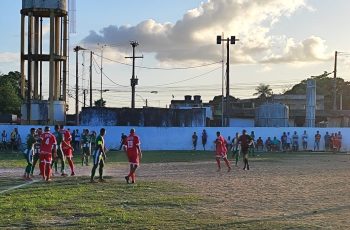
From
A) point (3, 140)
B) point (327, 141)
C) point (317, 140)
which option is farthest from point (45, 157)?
point (327, 141)

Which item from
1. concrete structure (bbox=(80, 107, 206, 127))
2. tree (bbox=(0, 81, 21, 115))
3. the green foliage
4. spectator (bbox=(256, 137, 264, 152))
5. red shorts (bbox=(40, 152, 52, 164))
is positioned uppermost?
the green foliage

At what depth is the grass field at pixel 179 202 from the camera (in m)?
11.3

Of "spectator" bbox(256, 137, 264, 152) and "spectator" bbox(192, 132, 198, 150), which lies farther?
"spectator" bbox(256, 137, 264, 152)

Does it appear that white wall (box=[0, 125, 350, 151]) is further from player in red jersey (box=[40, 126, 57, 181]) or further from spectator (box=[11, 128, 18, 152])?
player in red jersey (box=[40, 126, 57, 181])

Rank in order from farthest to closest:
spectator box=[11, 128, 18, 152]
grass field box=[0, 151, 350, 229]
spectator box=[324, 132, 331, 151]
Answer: spectator box=[324, 132, 331, 151] → spectator box=[11, 128, 18, 152] → grass field box=[0, 151, 350, 229]

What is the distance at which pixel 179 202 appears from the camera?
1424cm

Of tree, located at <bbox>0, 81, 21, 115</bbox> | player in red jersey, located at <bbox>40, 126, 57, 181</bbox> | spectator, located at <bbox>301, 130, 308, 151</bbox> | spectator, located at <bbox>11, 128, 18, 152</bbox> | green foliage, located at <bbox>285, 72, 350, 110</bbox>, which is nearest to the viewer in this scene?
player in red jersey, located at <bbox>40, 126, 57, 181</bbox>

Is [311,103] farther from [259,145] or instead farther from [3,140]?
[3,140]

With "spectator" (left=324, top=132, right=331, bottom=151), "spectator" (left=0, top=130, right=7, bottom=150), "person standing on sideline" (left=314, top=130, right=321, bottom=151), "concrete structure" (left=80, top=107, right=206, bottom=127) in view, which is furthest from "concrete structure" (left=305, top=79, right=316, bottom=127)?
"spectator" (left=0, top=130, right=7, bottom=150)

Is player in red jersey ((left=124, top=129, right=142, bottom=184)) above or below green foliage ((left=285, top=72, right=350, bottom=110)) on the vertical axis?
below

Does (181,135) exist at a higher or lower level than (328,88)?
lower

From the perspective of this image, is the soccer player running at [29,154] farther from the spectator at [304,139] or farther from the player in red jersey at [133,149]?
the spectator at [304,139]

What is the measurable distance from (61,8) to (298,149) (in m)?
21.5

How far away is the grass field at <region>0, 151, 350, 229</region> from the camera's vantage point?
37.2 feet
